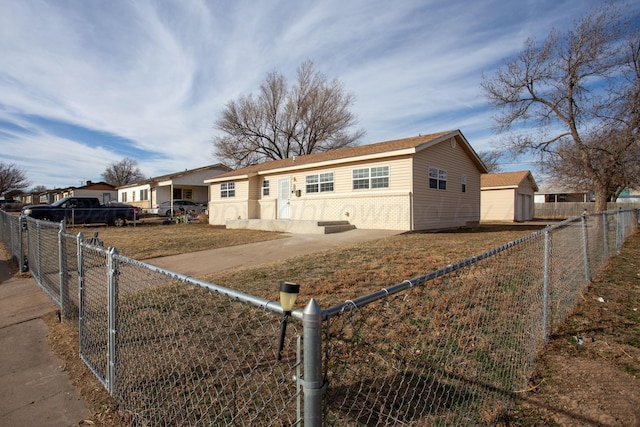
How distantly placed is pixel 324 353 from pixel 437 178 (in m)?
15.1

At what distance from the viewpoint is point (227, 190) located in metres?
22.1

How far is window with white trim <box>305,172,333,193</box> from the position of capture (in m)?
16.7

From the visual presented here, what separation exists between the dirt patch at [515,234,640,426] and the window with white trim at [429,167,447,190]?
1084cm

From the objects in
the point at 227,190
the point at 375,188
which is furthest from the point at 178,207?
the point at 375,188

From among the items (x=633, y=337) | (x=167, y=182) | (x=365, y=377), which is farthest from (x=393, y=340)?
(x=167, y=182)

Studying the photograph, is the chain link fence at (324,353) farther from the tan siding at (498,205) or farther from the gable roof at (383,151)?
the tan siding at (498,205)

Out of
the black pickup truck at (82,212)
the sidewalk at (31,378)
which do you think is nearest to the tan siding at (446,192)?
the sidewalk at (31,378)

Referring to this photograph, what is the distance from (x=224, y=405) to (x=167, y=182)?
→ 3106 centimetres

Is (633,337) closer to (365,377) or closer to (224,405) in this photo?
(365,377)

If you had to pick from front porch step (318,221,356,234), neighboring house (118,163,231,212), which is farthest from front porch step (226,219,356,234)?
neighboring house (118,163,231,212)

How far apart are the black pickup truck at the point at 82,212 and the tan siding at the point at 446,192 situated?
1607 cm

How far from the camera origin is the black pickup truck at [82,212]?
1839 cm

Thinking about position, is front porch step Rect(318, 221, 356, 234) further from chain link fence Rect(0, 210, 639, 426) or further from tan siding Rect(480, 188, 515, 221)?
tan siding Rect(480, 188, 515, 221)

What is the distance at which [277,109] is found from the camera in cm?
3441
